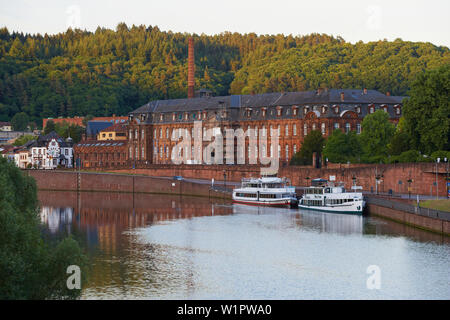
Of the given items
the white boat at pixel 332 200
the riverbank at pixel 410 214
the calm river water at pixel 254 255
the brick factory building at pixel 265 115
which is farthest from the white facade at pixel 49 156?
the riverbank at pixel 410 214

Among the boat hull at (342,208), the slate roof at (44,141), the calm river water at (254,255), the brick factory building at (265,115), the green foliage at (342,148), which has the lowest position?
the calm river water at (254,255)

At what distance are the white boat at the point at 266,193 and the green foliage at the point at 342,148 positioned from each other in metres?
9.54

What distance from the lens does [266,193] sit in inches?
4242

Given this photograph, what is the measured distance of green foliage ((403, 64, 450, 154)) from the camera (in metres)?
98.0

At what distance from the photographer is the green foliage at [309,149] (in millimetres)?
124875

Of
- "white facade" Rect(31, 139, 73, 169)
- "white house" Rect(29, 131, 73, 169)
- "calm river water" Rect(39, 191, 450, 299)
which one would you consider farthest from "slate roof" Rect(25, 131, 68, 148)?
"calm river water" Rect(39, 191, 450, 299)

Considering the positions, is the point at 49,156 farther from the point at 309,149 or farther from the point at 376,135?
the point at 376,135

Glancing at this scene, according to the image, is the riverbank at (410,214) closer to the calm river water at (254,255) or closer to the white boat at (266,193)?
the calm river water at (254,255)

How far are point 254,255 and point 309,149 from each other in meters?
64.2

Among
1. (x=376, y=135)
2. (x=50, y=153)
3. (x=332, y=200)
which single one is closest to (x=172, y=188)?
(x=376, y=135)

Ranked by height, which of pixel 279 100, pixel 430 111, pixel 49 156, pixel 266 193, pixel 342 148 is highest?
pixel 279 100
